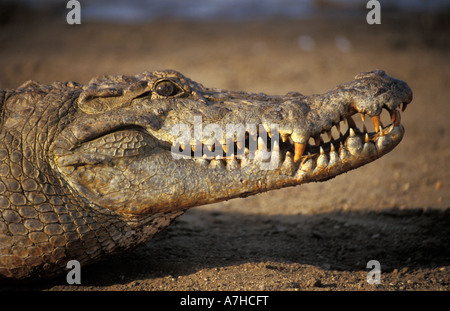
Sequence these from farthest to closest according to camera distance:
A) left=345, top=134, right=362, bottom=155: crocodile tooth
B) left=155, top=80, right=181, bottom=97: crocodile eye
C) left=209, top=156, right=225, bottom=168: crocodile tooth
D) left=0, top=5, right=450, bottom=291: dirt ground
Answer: left=0, top=5, right=450, bottom=291: dirt ground < left=155, top=80, right=181, bottom=97: crocodile eye < left=209, top=156, right=225, bottom=168: crocodile tooth < left=345, top=134, right=362, bottom=155: crocodile tooth

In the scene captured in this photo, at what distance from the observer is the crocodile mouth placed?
A: 2932mm

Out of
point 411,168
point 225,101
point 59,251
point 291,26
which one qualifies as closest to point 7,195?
point 59,251

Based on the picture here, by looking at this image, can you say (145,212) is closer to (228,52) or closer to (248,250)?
(248,250)

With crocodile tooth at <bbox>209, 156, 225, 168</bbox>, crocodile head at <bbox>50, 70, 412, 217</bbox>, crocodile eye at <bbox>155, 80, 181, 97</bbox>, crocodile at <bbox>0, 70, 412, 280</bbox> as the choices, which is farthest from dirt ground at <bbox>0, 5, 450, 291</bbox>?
crocodile eye at <bbox>155, 80, 181, 97</bbox>

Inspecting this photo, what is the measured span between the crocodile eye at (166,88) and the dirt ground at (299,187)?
1.23m

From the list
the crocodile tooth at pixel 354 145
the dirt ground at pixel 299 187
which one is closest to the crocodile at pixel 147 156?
the crocodile tooth at pixel 354 145

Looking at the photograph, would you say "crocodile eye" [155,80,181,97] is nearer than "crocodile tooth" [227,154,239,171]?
No

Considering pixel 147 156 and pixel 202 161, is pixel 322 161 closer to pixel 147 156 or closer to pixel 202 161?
pixel 202 161

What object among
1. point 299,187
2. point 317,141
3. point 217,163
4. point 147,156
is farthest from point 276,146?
point 299,187

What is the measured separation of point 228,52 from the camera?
33.8 feet

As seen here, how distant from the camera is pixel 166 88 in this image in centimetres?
325

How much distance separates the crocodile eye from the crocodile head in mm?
58

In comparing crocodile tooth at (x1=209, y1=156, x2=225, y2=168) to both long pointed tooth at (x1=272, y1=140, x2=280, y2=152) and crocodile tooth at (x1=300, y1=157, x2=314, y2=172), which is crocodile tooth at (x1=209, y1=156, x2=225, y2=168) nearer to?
long pointed tooth at (x1=272, y1=140, x2=280, y2=152)
